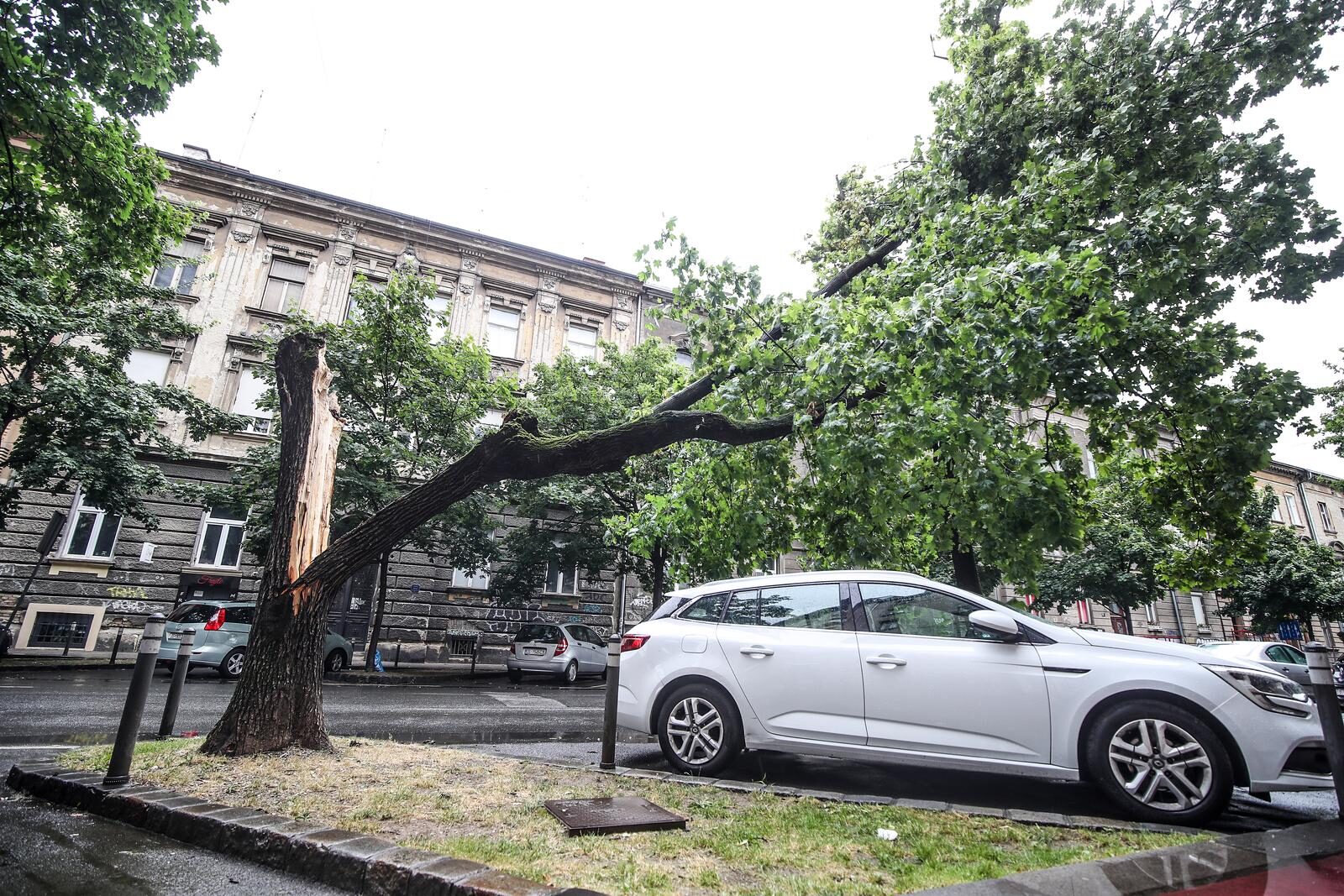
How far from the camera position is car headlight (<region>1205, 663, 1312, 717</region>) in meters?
4.01

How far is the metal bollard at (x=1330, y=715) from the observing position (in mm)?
3762

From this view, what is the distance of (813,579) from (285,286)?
71.4 feet

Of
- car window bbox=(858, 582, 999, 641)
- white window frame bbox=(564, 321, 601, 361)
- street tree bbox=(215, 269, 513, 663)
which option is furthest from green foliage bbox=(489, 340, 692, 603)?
car window bbox=(858, 582, 999, 641)

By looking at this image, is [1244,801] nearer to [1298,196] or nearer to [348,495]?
[1298,196]

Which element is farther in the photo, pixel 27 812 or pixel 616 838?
pixel 27 812

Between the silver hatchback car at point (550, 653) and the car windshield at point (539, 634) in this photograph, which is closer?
the silver hatchback car at point (550, 653)

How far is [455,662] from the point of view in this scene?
19.0 meters

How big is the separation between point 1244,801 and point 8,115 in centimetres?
1241

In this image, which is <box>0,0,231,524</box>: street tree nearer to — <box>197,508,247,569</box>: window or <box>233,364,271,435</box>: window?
<box>197,508,247,569</box>: window

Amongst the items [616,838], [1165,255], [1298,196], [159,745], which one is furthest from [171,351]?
[1298,196]

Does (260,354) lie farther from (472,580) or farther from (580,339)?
(580,339)

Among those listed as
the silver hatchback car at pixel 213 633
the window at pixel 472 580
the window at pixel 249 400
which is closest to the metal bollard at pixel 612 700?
the silver hatchback car at pixel 213 633

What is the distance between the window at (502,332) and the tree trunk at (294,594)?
56.8 feet

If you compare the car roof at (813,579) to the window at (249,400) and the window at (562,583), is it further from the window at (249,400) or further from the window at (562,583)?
the window at (249,400)
